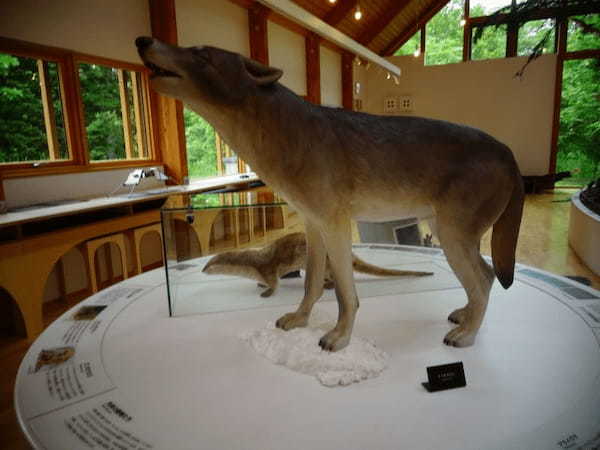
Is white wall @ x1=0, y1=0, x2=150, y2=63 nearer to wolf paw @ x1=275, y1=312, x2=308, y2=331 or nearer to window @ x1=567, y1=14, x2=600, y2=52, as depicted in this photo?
wolf paw @ x1=275, y1=312, x2=308, y2=331

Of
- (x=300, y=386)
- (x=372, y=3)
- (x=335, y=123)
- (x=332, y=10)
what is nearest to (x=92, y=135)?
(x=335, y=123)

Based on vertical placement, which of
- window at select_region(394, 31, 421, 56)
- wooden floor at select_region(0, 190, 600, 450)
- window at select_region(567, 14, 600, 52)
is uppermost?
window at select_region(394, 31, 421, 56)

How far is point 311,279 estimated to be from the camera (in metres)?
1.69

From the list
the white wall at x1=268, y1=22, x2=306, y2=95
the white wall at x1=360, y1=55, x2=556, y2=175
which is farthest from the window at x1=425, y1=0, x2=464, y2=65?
the white wall at x1=268, y1=22, x2=306, y2=95

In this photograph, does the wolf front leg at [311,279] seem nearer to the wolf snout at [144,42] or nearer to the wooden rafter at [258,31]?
the wolf snout at [144,42]

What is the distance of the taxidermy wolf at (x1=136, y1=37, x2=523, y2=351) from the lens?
1313 millimetres

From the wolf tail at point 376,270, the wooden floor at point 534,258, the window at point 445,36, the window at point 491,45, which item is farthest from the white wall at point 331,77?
→ the wolf tail at point 376,270

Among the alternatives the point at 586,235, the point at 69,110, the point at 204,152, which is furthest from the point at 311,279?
the point at 204,152

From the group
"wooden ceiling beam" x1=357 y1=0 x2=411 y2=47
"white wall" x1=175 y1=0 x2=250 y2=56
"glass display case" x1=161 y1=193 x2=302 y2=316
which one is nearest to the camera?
"glass display case" x1=161 y1=193 x2=302 y2=316

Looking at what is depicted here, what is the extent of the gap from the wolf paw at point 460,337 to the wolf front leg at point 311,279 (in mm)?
515

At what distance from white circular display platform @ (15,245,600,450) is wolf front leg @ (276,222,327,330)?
158 mm

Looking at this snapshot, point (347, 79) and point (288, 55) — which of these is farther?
point (347, 79)

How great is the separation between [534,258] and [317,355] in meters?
4.32

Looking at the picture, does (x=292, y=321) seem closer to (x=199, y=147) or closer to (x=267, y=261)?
(x=267, y=261)
